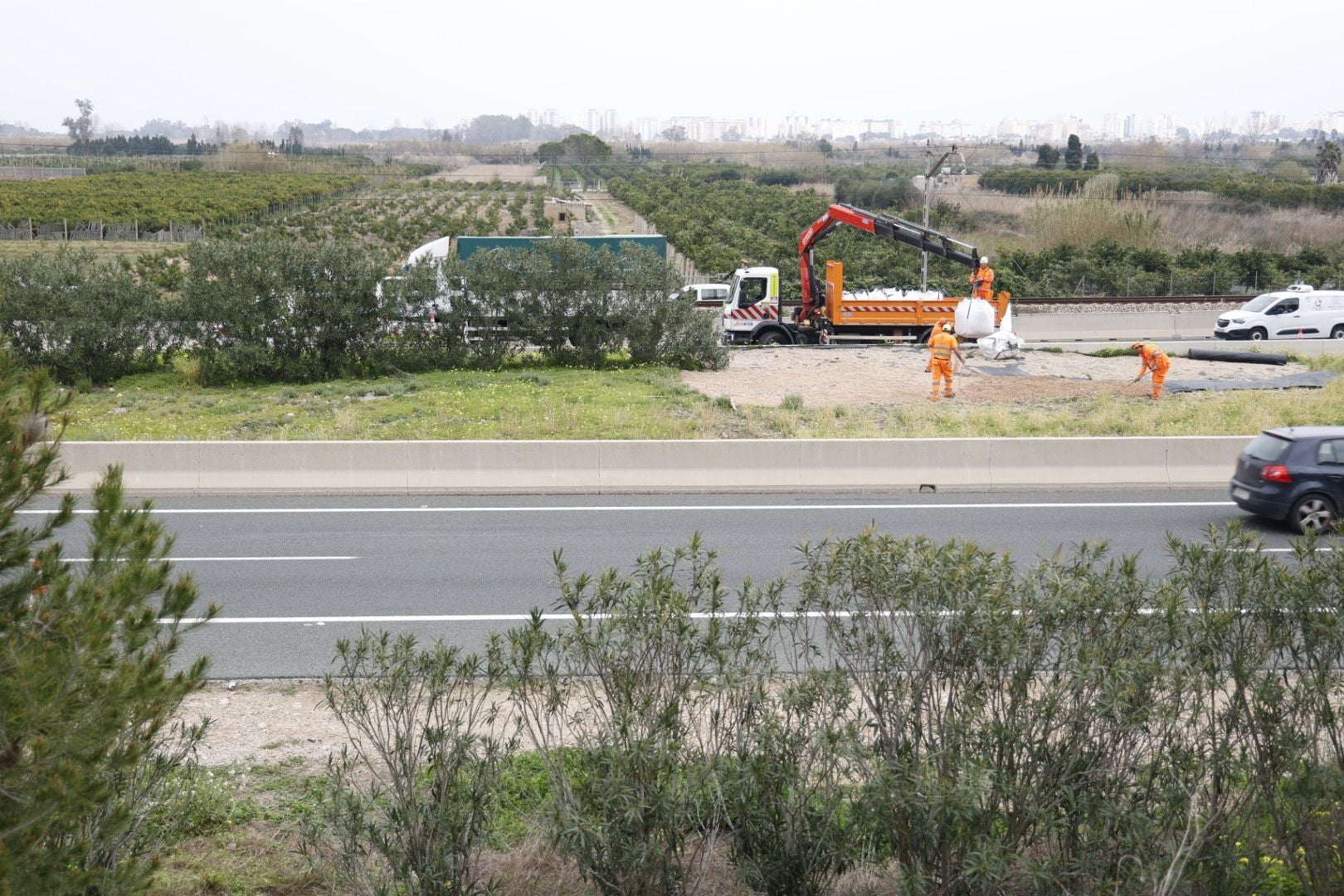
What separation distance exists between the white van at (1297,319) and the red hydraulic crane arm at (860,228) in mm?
10665

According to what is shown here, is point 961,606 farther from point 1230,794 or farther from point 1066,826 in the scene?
point 1230,794

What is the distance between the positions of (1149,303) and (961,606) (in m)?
43.8

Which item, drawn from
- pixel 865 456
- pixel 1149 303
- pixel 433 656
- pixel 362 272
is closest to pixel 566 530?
pixel 865 456

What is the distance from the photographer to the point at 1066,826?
554cm

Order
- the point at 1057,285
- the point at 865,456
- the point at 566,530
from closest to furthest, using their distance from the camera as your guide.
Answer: the point at 566,530, the point at 865,456, the point at 1057,285

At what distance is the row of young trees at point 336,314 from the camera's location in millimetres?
24703

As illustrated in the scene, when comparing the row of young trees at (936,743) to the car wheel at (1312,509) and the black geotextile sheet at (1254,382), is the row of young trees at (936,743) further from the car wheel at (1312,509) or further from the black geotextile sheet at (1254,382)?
the black geotextile sheet at (1254,382)

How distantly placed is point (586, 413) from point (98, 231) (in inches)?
2449

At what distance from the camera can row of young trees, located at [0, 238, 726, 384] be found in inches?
973

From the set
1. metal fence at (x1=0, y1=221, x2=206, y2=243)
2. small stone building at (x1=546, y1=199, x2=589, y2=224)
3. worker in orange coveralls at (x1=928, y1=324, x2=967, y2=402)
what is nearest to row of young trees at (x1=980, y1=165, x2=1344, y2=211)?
small stone building at (x1=546, y1=199, x2=589, y2=224)

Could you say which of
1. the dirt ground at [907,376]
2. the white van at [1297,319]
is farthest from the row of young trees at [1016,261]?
the dirt ground at [907,376]

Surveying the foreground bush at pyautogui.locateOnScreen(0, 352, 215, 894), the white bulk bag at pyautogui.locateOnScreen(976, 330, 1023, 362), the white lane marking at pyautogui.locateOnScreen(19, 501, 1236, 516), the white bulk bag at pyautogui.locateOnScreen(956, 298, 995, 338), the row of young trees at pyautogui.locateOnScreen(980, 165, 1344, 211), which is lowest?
the white lane marking at pyautogui.locateOnScreen(19, 501, 1236, 516)

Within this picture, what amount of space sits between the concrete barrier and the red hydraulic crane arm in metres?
17.1

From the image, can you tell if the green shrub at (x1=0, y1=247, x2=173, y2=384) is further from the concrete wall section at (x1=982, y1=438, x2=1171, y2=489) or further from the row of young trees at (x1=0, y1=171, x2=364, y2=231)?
the row of young trees at (x1=0, y1=171, x2=364, y2=231)
